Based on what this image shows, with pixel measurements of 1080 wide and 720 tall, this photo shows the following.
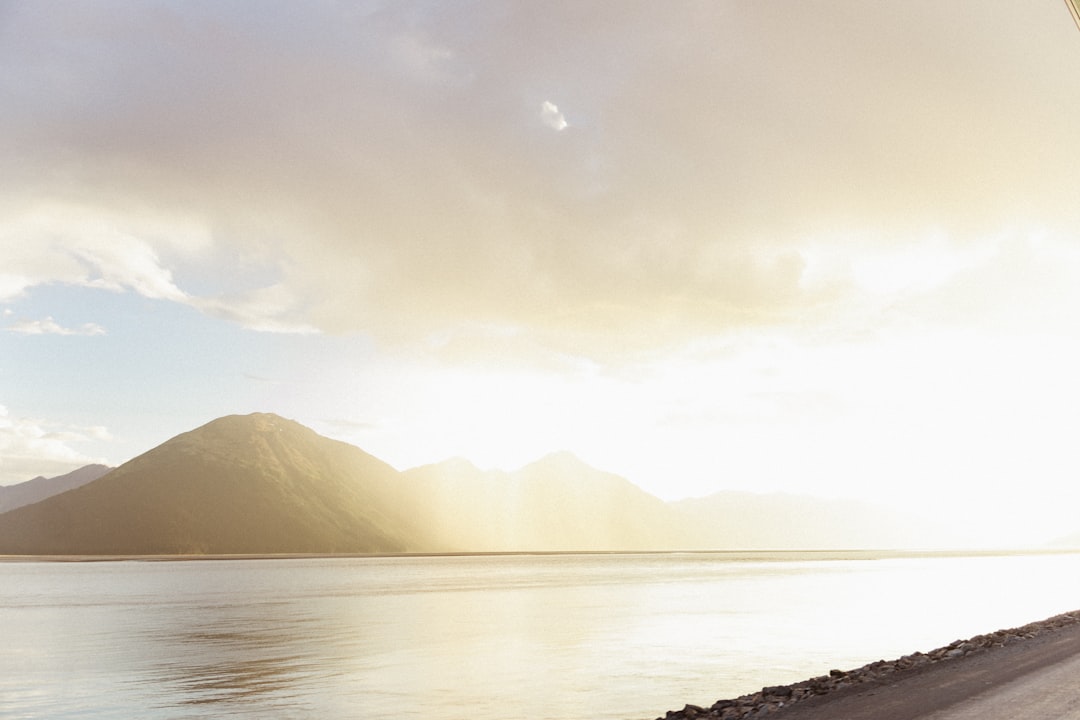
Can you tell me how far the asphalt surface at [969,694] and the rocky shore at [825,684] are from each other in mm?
382

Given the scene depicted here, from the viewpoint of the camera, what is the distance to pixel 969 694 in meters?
18.9

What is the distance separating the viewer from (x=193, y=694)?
83.4 feet

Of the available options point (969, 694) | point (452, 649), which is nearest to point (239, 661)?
point (452, 649)

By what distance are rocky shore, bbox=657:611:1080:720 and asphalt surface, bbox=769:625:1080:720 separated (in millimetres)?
382

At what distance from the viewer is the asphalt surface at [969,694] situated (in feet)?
54.3

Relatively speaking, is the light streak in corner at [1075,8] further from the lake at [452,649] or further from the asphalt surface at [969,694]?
the lake at [452,649]

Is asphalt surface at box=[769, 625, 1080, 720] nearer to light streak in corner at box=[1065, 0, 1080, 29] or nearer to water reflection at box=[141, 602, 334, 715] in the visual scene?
light streak in corner at box=[1065, 0, 1080, 29]

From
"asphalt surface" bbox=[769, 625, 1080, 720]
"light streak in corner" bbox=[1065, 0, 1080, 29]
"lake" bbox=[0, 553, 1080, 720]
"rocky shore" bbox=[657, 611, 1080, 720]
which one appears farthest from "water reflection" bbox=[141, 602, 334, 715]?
"light streak in corner" bbox=[1065, 0, 1080, 29]

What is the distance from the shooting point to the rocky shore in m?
19.2

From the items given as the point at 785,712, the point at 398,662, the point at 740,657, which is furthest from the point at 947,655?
the point at 398,662

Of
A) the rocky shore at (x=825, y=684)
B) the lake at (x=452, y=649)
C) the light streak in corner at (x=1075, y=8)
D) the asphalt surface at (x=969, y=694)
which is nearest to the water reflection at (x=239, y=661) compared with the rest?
the lake at (x=452, y=649)

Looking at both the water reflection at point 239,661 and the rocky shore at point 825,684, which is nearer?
the rocky shore at point 825,684

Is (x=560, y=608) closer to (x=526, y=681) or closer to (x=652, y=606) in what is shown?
(x=652, y=606)

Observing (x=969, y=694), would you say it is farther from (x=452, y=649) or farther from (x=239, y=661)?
(x=239, y=661)
